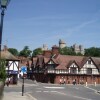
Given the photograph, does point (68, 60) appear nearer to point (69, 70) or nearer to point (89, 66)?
point (69, 70)

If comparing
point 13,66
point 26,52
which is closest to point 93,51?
point 26,52

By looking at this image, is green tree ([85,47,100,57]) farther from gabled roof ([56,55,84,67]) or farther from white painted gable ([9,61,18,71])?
white painted gable ([9,61,18,71])

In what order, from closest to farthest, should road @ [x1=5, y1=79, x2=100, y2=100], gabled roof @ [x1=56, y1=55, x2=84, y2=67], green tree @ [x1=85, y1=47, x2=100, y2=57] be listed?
road @ [x1=5, y1=79, x2=100, y2=100], gabled roof @ [x1=56, y1=55, x2=84, y2=67], green tree @ [x1=85, y1=47, x2=100, y2=57]

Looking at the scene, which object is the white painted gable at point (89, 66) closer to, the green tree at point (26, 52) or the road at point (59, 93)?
the road at point (59, 93)

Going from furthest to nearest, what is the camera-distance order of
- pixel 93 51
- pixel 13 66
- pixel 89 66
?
pixel 93 51
pixel 89 66
pixel 13 66

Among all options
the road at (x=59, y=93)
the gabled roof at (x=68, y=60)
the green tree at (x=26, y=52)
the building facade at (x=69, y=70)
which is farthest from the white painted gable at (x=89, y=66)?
the green tree at (x=26, y=52)

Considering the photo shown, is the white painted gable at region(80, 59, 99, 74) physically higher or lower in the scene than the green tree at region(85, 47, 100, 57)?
lower

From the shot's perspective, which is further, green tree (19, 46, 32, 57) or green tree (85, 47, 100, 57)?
green tree (19, 46, 32, 57)

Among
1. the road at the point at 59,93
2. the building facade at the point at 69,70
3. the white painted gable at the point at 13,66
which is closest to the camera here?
the road at the point at 59,93

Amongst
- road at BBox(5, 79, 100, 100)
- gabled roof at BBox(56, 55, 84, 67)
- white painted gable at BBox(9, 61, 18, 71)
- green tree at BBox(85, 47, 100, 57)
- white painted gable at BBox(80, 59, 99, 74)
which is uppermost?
green tree at BBox(85, 47, 100, 57)

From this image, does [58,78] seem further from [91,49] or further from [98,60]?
[91,49]

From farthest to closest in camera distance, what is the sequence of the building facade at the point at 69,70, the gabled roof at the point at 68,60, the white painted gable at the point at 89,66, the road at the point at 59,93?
1. the gabled roof at the point at 68,60
2. the white painted gable at the point at 89,66
3. the building facade at the point at 69,70
4. the road at the point at 59,93

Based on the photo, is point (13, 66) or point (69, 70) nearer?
point (13, 66)

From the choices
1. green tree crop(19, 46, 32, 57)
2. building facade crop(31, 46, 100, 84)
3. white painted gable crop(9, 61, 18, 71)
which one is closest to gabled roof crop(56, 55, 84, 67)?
building facade crop(31, 46, 100, 84)
